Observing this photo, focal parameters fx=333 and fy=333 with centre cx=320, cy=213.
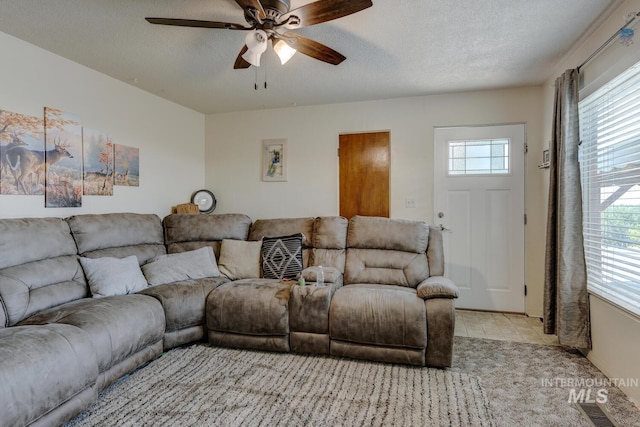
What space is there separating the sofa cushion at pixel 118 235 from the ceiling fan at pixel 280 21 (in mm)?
1797

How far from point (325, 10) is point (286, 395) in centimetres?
220

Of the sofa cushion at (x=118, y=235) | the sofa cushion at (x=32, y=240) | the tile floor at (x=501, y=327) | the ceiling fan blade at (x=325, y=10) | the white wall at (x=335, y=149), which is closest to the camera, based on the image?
the ceiling fan blade at (x=325, y=10)

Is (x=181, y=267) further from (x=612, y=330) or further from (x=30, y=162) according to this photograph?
(x=612, y=330)

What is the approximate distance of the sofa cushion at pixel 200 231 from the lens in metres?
3.48

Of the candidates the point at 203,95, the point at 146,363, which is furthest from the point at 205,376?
the point at 203,95

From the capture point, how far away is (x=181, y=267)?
3.07 metres

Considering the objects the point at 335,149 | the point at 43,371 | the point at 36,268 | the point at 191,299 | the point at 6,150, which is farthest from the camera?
the point at 335,149

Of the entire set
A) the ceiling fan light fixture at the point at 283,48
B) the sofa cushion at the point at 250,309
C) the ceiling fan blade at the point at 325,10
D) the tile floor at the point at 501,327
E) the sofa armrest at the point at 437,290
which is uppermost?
the ceiling fan blade at the point at 325,10

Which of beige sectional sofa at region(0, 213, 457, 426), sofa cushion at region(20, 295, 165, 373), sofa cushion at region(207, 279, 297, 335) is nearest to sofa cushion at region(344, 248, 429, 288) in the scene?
beige sectional sofa at region(0, 213, 457, 426)

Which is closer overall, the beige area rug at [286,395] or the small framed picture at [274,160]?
the beige area rug at [286,395]

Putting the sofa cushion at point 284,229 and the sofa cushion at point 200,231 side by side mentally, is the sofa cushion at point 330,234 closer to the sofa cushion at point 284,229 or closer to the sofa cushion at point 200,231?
the sofa cushion at point 284,229

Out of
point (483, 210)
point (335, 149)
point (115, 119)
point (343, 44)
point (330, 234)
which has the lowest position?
point (330, 234)

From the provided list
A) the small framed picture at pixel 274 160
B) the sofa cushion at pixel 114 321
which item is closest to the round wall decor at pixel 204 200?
the small framed picture at pixel 274 160

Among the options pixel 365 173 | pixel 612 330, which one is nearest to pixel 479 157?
pixel 365 173
